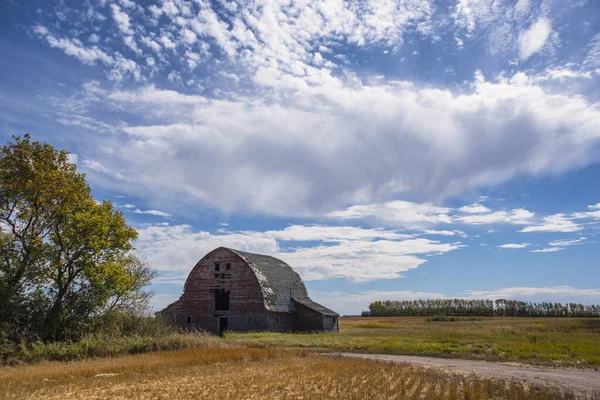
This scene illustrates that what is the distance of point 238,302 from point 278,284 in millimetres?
6069

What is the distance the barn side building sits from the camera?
158 ft

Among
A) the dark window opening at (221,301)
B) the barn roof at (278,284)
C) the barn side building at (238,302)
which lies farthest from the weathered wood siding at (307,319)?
the dark window opening at (221,301)

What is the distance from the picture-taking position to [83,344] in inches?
997

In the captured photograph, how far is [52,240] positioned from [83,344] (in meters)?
6.95

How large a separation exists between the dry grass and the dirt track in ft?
A: 5.08

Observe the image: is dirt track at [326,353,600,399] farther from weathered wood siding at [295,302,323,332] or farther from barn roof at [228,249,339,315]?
weathered wood siding at [295,302,323,332]

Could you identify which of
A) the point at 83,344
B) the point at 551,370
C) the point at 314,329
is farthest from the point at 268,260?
the point at 551,370

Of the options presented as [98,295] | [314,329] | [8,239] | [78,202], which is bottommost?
[314,329]

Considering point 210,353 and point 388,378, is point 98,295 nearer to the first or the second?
point 210,353

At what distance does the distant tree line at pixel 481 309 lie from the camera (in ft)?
322

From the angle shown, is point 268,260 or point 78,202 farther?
point 268,260

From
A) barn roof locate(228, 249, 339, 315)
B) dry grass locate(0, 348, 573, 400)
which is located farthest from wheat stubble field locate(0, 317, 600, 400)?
barn roof locate(228, 249, 339, 315)

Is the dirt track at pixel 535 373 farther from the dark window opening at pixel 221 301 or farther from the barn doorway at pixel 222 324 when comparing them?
the dark window opening at pixel 221 301

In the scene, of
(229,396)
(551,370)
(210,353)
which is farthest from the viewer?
(210,353)
